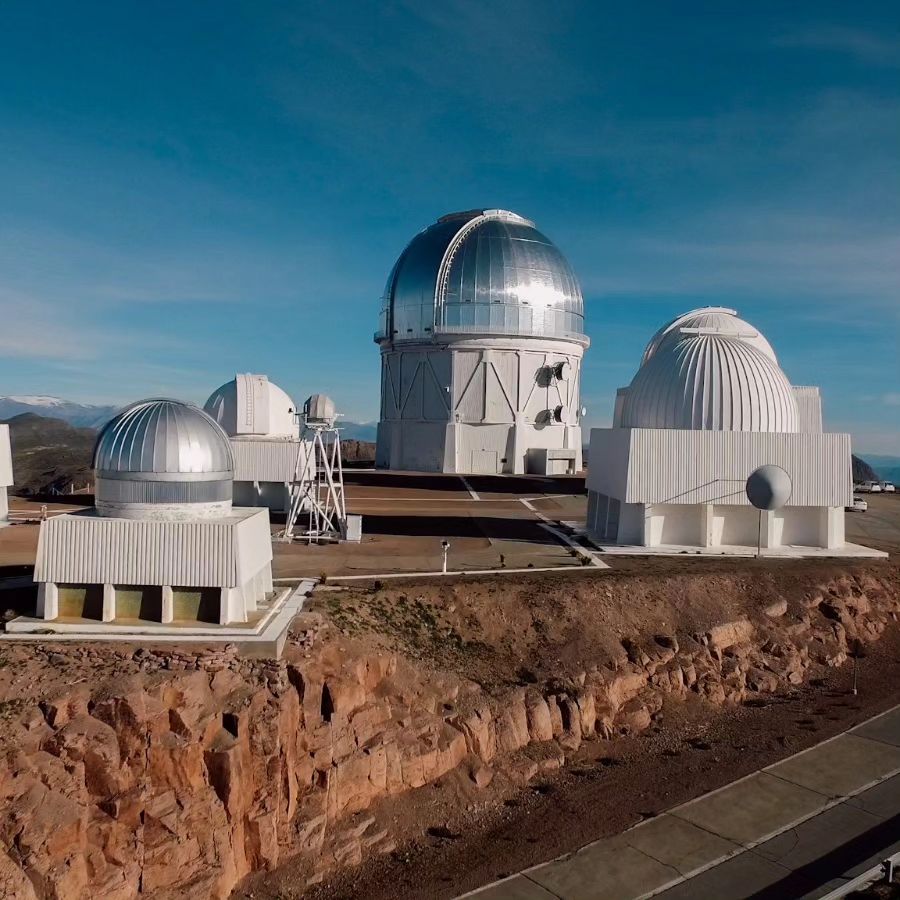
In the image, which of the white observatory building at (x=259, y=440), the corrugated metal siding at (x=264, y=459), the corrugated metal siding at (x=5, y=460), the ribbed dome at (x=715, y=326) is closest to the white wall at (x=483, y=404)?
the ribbed dome at (x=715, y=326)

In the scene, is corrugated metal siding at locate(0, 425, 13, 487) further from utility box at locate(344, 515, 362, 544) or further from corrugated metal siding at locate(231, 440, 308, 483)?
utility box at locate(344, 515, 362, 544)

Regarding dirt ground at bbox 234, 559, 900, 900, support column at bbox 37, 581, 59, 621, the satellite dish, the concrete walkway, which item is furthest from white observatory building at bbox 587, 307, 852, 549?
support column at bbox 37, 581, 59, 621

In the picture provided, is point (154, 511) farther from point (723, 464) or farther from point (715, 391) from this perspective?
point (715, 391)

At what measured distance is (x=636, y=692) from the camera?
21609 mm

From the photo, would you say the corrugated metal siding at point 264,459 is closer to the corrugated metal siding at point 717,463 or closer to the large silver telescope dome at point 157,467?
the corrugated metal siding at point 717,463

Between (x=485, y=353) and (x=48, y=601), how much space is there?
134 ft

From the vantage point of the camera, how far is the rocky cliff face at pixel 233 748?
1362cm

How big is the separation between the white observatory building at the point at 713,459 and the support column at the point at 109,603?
59.1 ft

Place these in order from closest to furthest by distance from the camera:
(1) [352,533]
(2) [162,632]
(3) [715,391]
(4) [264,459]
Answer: (2) [162,632] → (1) [352,533] → (3) [715,391] → (4) [264,459]

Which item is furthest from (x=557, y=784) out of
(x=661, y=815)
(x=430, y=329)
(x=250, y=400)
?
(x=430, y=329)

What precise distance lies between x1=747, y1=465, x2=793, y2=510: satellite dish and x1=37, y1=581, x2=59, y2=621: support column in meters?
22.5

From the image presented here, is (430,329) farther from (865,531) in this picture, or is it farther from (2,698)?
(2,698)

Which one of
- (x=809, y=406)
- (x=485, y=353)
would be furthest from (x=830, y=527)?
(x=485, y=353)

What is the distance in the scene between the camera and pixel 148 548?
62.3 ft
